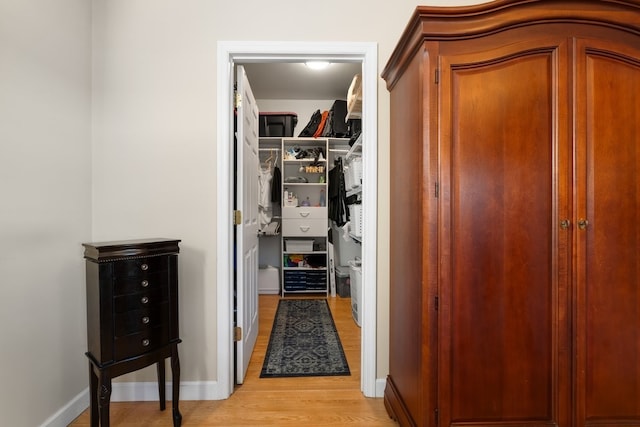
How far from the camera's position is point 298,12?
175 cm

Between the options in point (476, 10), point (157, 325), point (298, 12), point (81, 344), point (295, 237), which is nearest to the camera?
point (476, 10)

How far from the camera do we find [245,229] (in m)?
1.98

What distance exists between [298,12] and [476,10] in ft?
3.47

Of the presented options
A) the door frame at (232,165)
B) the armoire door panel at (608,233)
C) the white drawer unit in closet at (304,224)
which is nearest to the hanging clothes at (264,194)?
the white drawer unit in closet at (304,224)

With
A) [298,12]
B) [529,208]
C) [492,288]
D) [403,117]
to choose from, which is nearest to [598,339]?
[492,288]

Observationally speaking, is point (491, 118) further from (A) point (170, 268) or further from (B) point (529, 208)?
(A) point (170, 268)

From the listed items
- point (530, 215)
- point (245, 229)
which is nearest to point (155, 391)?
point (245, 229)

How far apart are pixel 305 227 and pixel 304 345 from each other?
172cm

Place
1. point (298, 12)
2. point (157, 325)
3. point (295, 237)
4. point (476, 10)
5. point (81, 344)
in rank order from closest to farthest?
point (476, 10)
point (157, 325)
point (81, 344)
point (298, 12)
point (295, 237)

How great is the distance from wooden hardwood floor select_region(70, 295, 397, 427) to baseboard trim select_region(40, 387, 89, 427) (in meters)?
0.04

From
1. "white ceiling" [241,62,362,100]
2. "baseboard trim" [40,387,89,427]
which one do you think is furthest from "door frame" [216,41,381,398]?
"white ceiling" [241,62,362,100]

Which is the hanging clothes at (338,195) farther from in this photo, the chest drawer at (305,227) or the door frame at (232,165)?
the door frame at (232,165)

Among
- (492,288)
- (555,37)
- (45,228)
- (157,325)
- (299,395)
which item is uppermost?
(555,37)

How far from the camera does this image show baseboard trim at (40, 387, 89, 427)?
145 cm
